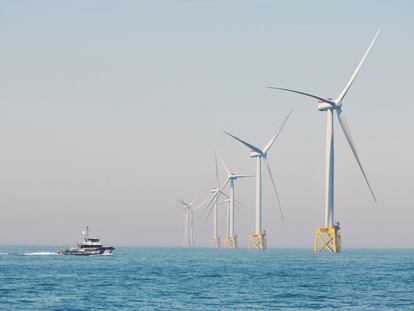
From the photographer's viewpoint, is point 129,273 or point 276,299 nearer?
point 276,299

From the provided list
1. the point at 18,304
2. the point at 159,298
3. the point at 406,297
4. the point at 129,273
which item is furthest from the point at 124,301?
the point at 129,273

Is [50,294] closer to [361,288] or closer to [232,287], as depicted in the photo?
[232,287]

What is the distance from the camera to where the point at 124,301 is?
9906 cm

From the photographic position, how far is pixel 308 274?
158 meters

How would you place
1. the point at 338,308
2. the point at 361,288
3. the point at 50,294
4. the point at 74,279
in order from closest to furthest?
1. the point at 338,308
2. the point at 50,294
3. the point at 361,288
4. the point at 74,279

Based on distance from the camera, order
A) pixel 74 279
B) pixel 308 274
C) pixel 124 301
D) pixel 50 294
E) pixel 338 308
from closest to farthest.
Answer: pixel 338 308
pixel 124 301
pixel 50 294
pixel 74 279
pixel 308 274

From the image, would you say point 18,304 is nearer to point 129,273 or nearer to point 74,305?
point 74,305

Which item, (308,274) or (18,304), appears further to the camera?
(308,274)

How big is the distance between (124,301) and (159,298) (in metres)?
5.36

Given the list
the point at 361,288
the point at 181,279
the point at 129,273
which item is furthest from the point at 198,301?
the point at 129,273

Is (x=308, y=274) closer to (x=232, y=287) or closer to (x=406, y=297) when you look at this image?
(x=232, y=287)

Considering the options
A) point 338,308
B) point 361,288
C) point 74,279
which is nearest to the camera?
point 338,308

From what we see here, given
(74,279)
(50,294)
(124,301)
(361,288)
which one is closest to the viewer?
(124,301)

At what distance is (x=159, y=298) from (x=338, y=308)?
22.2 meters
